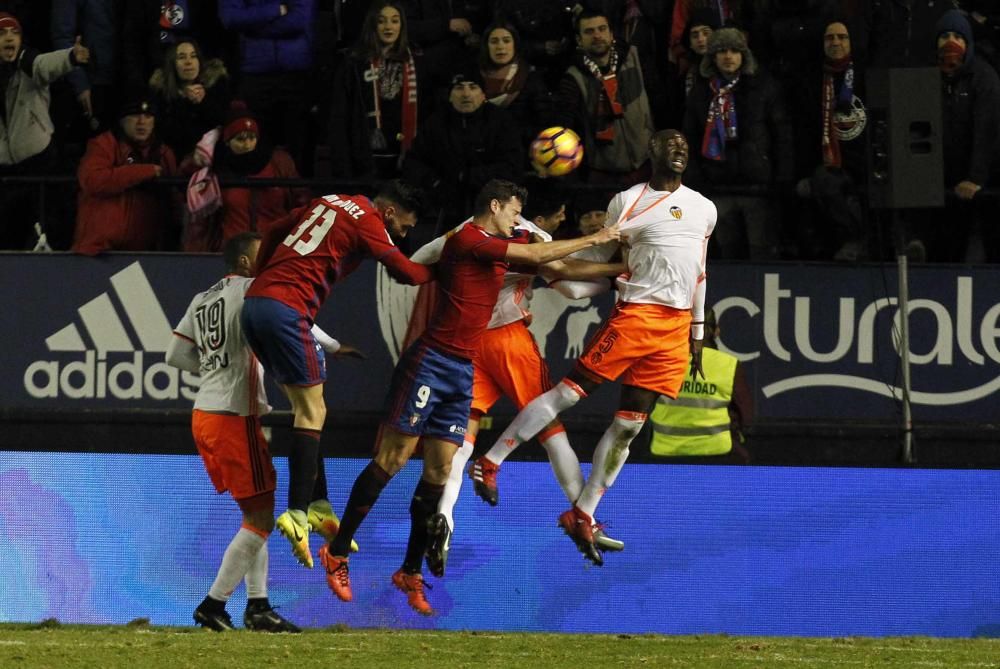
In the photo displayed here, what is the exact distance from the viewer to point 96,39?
1395cm

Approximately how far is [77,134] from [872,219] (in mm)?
5695

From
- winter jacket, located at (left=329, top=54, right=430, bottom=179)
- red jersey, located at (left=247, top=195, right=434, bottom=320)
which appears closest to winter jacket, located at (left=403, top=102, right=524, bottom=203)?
winter jacket, located at (left=329, top=54, right=430, bottom=179)

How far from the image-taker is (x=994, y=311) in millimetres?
12562

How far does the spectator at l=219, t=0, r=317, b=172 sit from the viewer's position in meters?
13.5

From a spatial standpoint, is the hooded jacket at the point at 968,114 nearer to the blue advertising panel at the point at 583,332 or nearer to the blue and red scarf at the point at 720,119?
the blue advertising panel at the point at 583,332

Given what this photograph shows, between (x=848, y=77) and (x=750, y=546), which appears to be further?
(x=848, y=77)

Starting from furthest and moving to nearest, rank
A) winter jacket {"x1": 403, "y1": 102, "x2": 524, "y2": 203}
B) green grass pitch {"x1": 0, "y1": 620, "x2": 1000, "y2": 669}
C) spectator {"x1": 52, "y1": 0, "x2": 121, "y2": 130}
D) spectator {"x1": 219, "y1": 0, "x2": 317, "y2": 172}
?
spectator {"x1": 52, "y1": 0, "x2": 121, "y2": 130}, spectator {"x1": 219, "y1": 0, "x2": 317, "y2": 172}, winter jacket {"x1": 403, "y1": 102, "x2": 524, "y2": 203}, green grass pitch {"x1": 0, "y1": 620, "x2": 1000, "y2": 669}

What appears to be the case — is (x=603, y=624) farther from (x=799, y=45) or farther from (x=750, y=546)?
(x=799, y=45)

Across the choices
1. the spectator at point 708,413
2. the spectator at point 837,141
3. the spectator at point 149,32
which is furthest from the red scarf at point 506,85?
the spectator at point 149,32

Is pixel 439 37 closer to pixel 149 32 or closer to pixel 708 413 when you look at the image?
pixel 149 32

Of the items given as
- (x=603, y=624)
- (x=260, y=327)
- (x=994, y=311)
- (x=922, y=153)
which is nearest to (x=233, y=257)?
(x=260, y=327)

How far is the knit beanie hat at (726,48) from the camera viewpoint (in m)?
12.5

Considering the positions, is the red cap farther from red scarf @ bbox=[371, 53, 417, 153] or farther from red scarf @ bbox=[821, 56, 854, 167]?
red scarf @ bbox=[821, 56, 854, 167]

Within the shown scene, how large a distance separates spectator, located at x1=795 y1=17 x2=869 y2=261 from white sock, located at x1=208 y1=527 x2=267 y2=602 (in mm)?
4416
